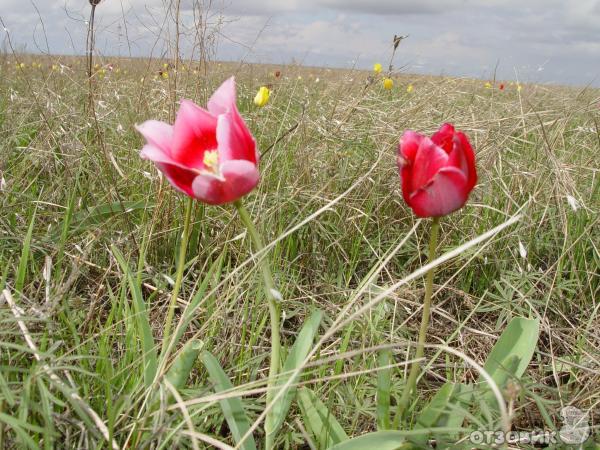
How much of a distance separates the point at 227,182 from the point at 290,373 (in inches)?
13.3

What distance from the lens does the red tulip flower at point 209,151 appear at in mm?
798

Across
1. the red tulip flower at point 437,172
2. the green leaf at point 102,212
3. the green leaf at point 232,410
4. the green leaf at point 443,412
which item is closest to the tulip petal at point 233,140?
the red tulip flower at point 437,172

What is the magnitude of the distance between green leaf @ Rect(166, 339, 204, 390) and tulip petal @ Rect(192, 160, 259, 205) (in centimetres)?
26

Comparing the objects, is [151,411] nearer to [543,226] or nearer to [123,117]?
[543,226]

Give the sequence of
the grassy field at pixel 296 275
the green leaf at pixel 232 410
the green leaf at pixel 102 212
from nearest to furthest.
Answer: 1. the green leaf at pixel 232 410
2. the grassy field at pixel 296 275
3. the green leaf at pixel 102 212

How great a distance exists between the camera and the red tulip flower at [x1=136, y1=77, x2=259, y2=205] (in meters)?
0.80

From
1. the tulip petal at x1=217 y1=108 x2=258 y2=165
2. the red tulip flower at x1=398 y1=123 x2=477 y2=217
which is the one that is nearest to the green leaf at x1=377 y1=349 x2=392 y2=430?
the red tulip flower at x1=398 y1=123 x2=477 y2=217

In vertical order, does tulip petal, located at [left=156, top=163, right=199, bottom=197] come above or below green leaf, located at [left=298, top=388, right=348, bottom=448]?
above

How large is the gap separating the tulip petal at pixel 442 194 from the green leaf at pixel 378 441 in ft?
1.03

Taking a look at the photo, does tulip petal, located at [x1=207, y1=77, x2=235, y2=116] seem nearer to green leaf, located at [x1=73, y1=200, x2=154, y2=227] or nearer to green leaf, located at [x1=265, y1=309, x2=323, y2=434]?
green leaf, located at [x1=265, y1=309, x2=323, y2=434]

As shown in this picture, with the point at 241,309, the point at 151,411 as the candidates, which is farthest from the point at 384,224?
the point at 151,411

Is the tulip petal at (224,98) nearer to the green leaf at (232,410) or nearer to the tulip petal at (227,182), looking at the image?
the tulip petal at (227,182)

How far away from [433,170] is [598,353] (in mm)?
759

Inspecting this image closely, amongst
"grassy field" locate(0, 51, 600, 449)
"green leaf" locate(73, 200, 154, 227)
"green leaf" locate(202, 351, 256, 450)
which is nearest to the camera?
"green leaf" locate(202, 351, 256, 450)
